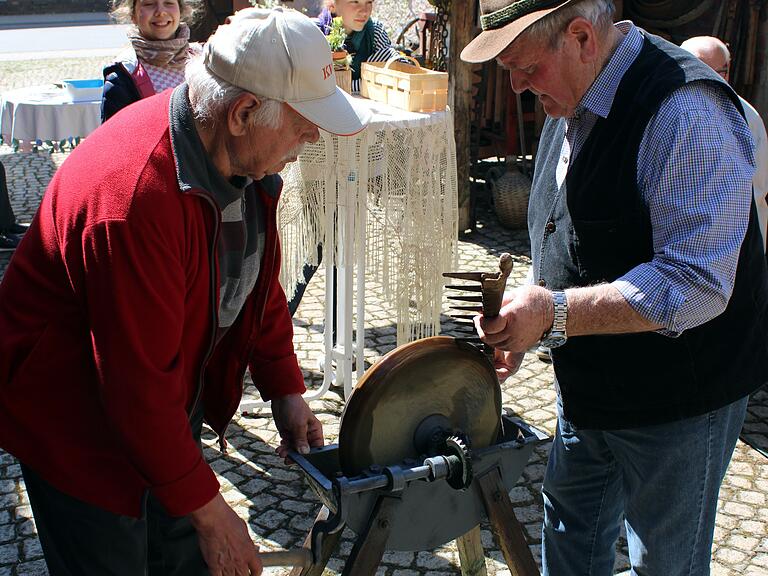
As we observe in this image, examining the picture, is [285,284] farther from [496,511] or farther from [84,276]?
[84,276]

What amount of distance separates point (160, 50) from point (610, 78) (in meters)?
2.72

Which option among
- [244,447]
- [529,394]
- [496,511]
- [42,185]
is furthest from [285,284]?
[42,185]

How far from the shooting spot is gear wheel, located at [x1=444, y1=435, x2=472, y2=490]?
198 centimetres

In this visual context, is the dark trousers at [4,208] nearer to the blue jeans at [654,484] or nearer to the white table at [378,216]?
the white table at [378,216]

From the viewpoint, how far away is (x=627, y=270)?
2000 millimetres

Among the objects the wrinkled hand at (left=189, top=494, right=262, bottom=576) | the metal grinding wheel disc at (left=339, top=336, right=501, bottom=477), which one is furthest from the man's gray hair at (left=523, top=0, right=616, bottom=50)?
the wrinkled hand at (left=189, top=494, right=262, bottom=576)

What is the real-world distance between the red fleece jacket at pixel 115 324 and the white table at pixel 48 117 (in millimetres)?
6350

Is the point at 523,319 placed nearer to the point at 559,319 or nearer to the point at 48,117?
the point at 559,319

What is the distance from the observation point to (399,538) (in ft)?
6.86

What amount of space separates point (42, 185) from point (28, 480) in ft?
25.8

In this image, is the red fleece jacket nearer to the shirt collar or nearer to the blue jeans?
the shirt collar

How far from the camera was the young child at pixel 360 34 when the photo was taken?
17.1ft

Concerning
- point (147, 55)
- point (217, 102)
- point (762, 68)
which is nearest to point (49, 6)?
point (762, 68)

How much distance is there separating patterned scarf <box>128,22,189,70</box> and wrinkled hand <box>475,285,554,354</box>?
2.79 metres
